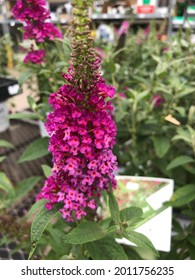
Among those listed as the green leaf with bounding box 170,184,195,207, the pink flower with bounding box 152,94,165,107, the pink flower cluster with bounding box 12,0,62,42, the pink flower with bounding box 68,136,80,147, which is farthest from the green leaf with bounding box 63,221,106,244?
the pink flower with bounding box 152,94,165,107

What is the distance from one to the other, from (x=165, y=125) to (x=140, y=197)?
39cm

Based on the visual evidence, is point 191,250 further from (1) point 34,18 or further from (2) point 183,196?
(1) point 34,18

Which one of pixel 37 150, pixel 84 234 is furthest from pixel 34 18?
pixel 84 234

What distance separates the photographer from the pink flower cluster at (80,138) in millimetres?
493

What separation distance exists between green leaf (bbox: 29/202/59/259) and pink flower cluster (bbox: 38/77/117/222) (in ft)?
0.10

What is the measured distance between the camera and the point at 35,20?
3.09 feet

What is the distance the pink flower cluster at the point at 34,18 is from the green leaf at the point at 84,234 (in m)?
0.61

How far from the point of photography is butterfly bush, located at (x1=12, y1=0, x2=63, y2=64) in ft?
2.98

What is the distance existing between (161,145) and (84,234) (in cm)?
57

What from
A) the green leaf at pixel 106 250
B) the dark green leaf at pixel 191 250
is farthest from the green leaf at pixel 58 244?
the dark green leaf at pixel 191 250

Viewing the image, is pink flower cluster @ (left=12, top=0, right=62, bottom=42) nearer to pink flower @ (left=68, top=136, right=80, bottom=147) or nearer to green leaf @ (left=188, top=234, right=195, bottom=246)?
pink flower @ (left=68, top=136, right=80, bottom=147)

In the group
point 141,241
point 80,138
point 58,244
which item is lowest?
point 58,244

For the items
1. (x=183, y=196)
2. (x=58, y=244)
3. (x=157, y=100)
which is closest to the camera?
(x=58, y=244)
